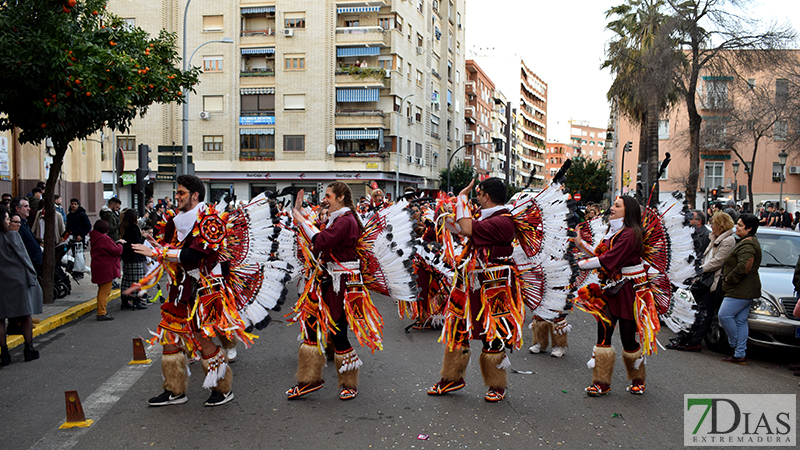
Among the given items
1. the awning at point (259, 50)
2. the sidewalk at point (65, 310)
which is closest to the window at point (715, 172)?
the awning at point (259, 50)

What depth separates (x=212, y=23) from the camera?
130ft

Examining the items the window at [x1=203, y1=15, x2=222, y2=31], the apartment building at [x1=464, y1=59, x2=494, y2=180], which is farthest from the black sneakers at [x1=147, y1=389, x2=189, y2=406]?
the apartment building at [x1=464, y1=59, x2=494, y2=180]

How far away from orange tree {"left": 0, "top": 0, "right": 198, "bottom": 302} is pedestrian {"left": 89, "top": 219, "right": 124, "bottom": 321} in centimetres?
86

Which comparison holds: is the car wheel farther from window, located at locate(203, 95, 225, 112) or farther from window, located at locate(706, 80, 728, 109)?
window, located at locate(203, 95, 225, 112)

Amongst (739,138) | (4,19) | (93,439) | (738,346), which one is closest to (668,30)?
(739,138)

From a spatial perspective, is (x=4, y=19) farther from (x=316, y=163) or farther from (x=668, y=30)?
(x=316, y=163)

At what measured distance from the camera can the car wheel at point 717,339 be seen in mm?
7312

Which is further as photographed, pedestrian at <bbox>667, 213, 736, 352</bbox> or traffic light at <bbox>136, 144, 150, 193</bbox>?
traffic light at <bbox>136, 144, 150, 193</bbox>

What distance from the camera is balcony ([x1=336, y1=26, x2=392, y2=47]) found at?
3966cm

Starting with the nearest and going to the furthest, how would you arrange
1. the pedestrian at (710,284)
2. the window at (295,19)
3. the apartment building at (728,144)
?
the pedestrian at (710,284)
the apartment building at (728,144)
the window at (295,19)

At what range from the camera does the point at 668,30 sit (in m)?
23.0

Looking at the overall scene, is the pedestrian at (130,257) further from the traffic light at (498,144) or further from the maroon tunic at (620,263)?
the traffic light at (498,144)

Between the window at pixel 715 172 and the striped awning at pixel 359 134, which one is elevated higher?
Answer: the striped awning at pixel 359 134

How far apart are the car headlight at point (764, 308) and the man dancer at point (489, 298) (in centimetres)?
348
